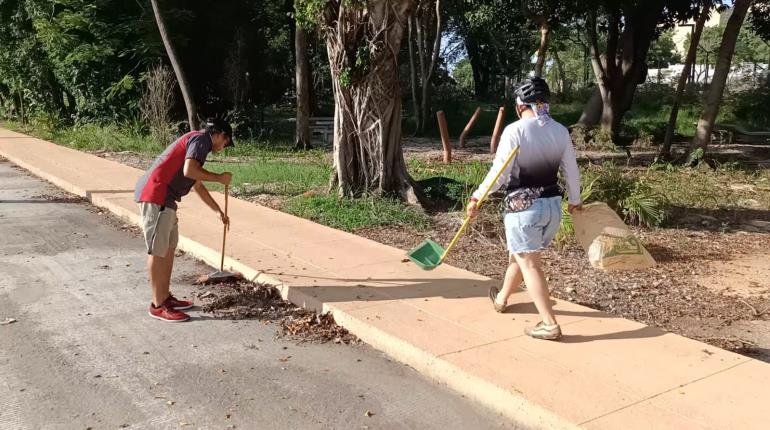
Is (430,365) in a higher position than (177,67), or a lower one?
lower

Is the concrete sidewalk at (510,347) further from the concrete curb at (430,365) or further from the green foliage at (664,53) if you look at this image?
the green foliage at (664,53)

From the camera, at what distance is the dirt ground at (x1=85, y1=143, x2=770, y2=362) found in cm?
534

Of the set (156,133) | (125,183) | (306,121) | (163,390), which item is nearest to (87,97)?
(156,133)

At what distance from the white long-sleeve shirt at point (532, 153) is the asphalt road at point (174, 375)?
143 centimetres

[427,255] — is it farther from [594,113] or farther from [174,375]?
[594,113]

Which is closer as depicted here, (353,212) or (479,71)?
(353,212)

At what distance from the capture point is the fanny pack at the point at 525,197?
4504mm

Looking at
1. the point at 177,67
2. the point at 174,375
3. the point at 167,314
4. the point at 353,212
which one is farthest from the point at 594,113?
the point at 174,375

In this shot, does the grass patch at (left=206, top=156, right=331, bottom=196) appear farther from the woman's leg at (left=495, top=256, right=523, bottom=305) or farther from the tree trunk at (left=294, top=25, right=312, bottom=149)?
the woman's leg at (left=495, top=256, right=523, bottom=305)

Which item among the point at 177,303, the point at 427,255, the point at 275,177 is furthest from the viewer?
the point at 275,177

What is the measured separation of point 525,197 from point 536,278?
1.77 feet

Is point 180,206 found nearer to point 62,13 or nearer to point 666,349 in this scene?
point 666,349

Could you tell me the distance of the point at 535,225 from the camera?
14.8ft

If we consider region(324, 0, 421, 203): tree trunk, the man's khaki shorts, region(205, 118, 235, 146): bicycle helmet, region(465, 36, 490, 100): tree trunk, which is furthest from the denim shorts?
region(465, 36, 490, 100): tree trunk
